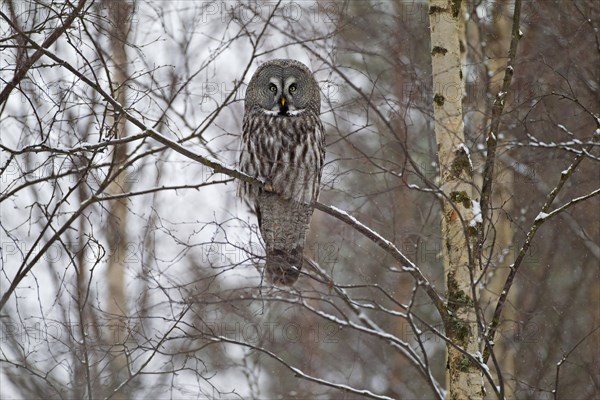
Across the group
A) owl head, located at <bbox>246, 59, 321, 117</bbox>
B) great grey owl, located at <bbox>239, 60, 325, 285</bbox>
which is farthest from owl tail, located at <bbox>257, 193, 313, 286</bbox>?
owl head, located at <bbox>246, 59, 321, 117</bbox>

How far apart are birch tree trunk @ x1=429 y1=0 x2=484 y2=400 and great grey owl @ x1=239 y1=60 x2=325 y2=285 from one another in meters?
0.94

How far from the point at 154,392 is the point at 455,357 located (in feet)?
8.18

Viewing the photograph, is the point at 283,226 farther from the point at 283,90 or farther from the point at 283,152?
the point at 283,90

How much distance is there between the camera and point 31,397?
711 centimetres

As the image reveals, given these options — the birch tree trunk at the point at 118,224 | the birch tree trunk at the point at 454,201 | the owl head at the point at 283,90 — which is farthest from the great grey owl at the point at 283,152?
the birch tree trunk at the point at 454,201

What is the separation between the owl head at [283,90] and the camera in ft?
18.1

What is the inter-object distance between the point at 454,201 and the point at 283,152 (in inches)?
50.7

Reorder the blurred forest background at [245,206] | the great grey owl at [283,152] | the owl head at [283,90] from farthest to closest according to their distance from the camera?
the owl head at [283,90]
the great grey owl at [283,152]
the blurred forest background at [245,206]

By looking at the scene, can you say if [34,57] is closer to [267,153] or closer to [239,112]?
[267,153]

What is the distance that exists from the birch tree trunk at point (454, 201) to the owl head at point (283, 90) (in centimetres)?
109

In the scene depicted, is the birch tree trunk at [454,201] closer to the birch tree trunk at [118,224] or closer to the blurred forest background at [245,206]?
the blurred forest background at [245,206]

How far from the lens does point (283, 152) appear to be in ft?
17.1

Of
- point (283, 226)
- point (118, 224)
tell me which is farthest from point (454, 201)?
point (118, 224)

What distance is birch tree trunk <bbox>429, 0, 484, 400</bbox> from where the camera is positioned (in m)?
4.06
